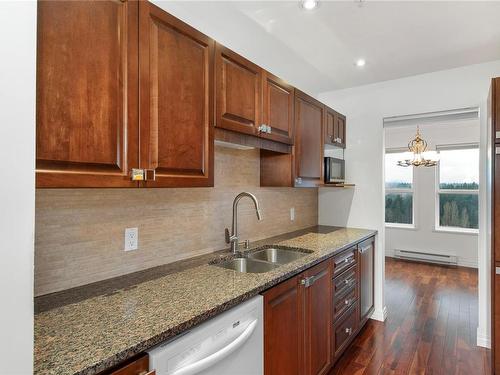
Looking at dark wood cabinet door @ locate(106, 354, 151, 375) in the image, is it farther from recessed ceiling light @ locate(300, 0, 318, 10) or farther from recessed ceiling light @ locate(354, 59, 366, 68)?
recessed ceiling light @ locate(354, 59, 366, 68)

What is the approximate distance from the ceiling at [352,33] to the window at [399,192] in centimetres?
331

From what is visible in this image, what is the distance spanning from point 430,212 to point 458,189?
61 centimetres

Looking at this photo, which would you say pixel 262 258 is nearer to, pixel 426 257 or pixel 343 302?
pixel 343 302

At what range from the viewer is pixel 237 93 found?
1.81 metres

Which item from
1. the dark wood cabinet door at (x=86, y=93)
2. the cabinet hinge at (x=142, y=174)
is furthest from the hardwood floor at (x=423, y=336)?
the dark wood cabinet door at (x=86, y=93)

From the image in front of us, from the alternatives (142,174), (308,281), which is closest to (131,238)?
(142,174)

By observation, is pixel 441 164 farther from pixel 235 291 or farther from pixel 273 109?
pixel 235 291

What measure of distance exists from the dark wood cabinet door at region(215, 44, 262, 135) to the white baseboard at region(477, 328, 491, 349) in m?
2.69

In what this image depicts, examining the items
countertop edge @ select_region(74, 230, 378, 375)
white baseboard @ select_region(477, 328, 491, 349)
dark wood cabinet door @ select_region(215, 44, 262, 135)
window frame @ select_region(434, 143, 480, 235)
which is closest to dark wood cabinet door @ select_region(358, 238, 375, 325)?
white baseboard @ select_region(477, 328, 491, 349)

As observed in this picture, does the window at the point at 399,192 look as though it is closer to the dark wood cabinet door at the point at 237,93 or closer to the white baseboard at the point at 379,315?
the white baseboard at the point at 379,315

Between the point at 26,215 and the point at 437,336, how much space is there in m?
3.41

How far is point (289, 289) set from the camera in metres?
1.68

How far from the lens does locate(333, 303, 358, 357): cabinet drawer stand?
2.31 metres

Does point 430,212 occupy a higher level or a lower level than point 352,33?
lower
